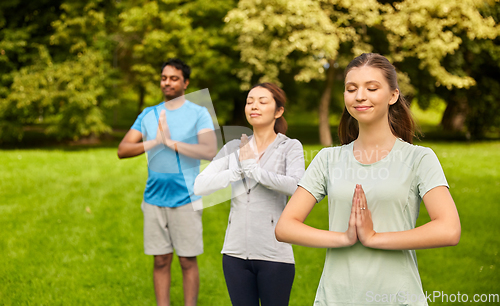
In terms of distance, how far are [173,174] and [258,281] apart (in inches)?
52.9

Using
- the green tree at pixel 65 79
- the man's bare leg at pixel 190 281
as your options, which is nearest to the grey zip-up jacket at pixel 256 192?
the man's bare leg at pixel 190 281

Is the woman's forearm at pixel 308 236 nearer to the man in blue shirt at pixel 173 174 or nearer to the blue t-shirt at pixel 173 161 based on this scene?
the man in blue shirt at pixel 173 174

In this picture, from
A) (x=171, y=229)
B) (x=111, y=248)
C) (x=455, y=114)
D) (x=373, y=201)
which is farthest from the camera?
(x=455, y=114)

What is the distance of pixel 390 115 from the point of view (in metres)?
1.95

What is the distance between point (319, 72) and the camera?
18547mm

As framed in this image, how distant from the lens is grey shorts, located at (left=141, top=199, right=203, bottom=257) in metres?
3.83

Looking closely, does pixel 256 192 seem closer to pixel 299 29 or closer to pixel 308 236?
pixel 308 236

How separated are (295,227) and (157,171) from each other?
2.21 meters

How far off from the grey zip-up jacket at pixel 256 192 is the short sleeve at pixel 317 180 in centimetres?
81

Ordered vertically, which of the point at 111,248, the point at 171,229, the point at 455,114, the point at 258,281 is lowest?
the point at 111,248

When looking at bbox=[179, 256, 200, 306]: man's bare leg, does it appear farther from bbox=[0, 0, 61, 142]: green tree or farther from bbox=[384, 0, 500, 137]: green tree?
bbox=[0, 0, 61, 142]: green tree

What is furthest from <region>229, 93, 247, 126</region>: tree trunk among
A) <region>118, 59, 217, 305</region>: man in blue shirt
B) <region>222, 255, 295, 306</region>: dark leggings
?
<region>222, 255, 295, 306</region>: dark leggings

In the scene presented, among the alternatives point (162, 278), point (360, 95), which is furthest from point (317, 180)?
point (162, 278)

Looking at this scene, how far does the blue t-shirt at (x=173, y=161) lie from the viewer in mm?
3758
